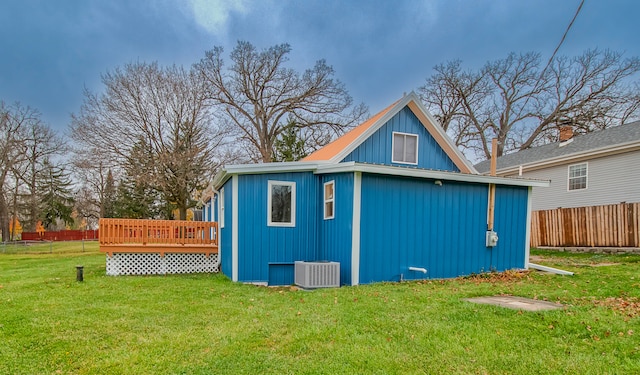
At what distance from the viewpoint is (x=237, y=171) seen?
27.4 feet

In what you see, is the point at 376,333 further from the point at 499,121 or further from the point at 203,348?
the point at 499,121

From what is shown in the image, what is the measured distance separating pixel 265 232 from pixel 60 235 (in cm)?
3705

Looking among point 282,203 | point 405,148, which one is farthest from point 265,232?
point 405,148

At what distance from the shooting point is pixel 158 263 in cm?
1049

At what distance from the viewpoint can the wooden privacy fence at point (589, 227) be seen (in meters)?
11.7

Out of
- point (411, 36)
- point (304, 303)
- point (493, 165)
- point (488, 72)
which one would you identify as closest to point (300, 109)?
point (411, 36)

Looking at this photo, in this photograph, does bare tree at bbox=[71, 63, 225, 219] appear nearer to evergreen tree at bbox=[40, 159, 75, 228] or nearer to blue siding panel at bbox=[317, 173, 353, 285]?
blue siding panel at bbox=[317, 173, 353, 285]

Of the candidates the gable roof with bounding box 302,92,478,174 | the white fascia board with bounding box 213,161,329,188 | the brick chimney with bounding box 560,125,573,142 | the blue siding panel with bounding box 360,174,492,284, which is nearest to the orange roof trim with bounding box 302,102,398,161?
the gable roof with bounding box 302,92,478,174

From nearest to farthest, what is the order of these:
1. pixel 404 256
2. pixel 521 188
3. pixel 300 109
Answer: pixel 404 256, pixel 521 188, pixel 300 109

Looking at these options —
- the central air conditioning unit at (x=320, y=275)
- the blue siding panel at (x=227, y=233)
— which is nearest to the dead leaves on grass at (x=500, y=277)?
the central air conditioning unit at (x=320, y=275)

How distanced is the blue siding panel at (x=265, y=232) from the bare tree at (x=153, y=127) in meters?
11.0

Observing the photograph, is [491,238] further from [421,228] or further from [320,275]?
[320,275]

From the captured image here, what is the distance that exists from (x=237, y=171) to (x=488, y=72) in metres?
27.0

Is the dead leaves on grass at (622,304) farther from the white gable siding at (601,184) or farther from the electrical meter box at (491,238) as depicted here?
the white gable siding at (601,184)
